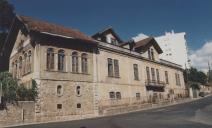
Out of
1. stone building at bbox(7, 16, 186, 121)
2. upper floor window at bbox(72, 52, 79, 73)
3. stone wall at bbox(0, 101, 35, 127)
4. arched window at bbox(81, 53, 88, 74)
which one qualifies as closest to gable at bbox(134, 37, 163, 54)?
stone building at bbox(7, 16, 186, 121)

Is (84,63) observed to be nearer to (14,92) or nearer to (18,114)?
(14,92)

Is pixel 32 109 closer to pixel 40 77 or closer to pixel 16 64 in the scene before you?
pixel 40 77

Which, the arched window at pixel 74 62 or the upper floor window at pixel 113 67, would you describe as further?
the upper floor window at pixel 113 67

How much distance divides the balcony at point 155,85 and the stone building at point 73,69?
0.82ft

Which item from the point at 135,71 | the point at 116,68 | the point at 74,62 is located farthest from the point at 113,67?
the point at 74,62

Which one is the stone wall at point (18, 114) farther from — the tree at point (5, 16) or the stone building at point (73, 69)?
the tree at point (5, 16)

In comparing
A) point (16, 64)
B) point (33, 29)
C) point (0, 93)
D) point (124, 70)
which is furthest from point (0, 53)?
point (124, 70)

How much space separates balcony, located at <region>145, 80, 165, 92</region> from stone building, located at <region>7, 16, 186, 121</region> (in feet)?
0.82

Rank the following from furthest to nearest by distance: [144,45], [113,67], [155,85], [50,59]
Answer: [144,45] → [155,85] → [113,67] → [50,59]

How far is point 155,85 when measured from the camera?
3681 centimetres

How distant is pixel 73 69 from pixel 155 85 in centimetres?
1712

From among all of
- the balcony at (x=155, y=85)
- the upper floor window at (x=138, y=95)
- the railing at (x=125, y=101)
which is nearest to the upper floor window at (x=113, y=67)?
the railing at (x=125, y=101)

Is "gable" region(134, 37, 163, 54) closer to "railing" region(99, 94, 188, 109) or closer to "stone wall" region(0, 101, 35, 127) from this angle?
"railing" region(99, 94, 188, 109)

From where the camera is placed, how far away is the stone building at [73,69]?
2180cm
